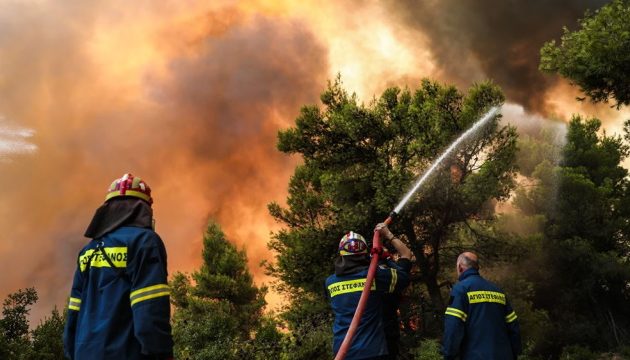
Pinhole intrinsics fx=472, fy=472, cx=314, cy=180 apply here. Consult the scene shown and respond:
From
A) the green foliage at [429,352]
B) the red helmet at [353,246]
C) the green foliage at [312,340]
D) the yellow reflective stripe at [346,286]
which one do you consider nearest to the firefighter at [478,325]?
the yellow reflective stripe at [346,286]

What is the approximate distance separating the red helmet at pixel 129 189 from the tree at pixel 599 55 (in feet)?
36.1

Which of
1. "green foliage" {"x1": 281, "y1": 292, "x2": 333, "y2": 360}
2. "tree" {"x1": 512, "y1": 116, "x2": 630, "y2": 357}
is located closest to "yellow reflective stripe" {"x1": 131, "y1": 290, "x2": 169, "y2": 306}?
"green foliage" {"x1": 281, "y1": 292, "x2": 333, "y2": 360}

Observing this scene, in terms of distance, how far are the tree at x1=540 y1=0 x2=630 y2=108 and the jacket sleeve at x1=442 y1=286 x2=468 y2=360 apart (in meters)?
8.44

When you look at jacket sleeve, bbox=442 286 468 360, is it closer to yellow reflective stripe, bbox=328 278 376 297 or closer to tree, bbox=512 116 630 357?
yellow reflective stripe, bbox=328 278 376 297

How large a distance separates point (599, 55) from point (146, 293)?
465 inches

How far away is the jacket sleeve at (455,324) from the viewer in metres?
5.26

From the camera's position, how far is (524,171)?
1252 inches

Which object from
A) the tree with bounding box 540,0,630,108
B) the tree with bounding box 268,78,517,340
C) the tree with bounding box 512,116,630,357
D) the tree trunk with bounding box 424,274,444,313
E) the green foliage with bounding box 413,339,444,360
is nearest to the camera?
the tree with bounding box 540,0,630,108

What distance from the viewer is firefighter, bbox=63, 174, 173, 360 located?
9.75 feet

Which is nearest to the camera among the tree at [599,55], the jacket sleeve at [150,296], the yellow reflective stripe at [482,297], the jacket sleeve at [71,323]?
the jacket sleeve at [150,296]

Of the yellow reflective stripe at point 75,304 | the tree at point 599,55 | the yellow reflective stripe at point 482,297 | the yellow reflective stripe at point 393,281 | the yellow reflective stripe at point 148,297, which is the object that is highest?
the tree at point 599,55

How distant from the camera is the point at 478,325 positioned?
531cm

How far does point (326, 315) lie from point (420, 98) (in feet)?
32.4

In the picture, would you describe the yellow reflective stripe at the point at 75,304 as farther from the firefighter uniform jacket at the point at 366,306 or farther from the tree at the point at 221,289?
the tree at the point at 221,289
